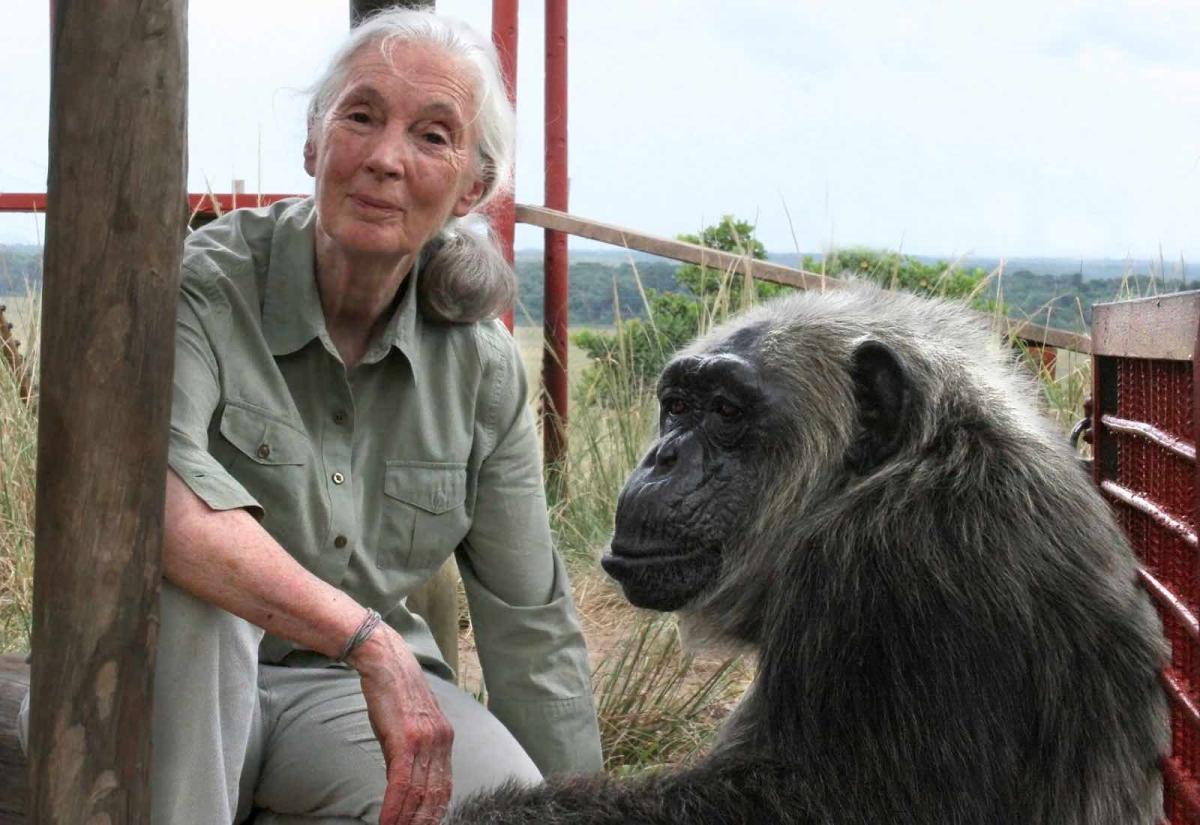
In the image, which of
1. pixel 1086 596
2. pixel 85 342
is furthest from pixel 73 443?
pixel 1086 596

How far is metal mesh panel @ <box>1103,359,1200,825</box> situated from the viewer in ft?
7.96

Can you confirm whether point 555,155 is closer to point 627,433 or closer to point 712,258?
point 712,258

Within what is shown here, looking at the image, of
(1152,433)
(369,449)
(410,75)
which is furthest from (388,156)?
(1152,433)

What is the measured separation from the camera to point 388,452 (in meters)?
3.10

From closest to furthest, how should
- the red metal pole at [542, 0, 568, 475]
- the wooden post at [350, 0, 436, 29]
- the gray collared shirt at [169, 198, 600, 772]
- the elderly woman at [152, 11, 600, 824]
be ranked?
1. the elderly woman at [152, 11, 600, 824]
2. the gray collared shirt at [169, 198, 600, 772]
3. the wooden post at [350, 0, 436, 29]
4. the red metal pole at [542, 0, 568, 475]

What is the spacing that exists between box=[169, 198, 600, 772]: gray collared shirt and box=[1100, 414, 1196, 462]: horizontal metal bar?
A: 1.21 m

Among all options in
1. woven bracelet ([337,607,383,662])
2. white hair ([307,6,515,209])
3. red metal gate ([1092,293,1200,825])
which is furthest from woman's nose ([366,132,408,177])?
red metal gate ([1092,293,1200,825])

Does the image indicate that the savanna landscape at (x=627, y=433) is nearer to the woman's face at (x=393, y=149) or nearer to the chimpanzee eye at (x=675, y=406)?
the chimpanzee eye at (x=675, y=406)

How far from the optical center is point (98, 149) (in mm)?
2107

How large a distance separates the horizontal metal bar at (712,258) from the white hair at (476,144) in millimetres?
2212

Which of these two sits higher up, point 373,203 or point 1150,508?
point 373,203

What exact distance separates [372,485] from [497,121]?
812 millimetres

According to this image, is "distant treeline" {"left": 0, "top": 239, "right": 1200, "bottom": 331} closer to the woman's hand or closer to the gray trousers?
the gray trousers

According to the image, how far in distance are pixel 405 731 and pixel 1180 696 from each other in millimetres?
1253
